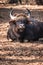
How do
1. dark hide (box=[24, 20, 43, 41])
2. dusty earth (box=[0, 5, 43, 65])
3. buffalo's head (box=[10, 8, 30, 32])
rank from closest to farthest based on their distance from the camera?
dusty earth (box=[0, 5, 43, 65]) → buffalo's head (box=[10, 8, 30, 32]) → dark hide (box=[24, 20, 43, 41])

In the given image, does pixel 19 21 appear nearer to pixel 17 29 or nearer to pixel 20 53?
pixel 17 29

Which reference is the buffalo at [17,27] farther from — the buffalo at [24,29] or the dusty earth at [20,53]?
the dusty earth at [20,53]

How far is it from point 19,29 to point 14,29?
339 millimetres

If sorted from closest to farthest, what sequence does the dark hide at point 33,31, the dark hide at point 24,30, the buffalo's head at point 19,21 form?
the buffalo's head at point 19,21
the dark hide at point 24,30
the dark hide at point 33,31

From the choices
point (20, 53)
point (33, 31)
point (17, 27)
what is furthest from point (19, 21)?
point (20, 53)

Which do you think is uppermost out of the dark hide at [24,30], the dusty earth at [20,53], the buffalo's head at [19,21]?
the buffalo's head at [19,21]

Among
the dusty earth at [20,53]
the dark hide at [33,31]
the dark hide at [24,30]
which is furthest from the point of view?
the dark hide at [33,31]

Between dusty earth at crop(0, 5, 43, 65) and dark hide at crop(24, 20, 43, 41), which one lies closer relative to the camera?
dusty earth at crop(0, 5, 43, 65)

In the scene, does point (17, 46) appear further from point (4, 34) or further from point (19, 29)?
point (4, 34)

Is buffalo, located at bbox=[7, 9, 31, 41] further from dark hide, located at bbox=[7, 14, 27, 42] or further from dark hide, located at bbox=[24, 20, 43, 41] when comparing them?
dark hide, located at bbox=[24, 20, 43, 41]

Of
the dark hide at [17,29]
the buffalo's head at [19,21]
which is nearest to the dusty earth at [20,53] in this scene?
the dark hide at [17,29]

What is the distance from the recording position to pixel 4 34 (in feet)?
30.9

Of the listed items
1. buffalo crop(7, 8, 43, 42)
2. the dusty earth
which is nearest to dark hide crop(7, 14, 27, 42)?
buffalo crop(7, 8, 43, 42)

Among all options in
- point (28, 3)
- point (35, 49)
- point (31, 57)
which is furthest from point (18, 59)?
point (28, 3)
